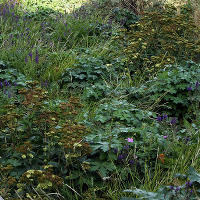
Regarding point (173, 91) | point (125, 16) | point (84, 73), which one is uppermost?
point (125, 16)

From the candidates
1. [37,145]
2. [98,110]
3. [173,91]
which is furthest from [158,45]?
[37,145]

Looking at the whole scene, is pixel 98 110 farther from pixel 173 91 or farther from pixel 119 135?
pixel 173 91

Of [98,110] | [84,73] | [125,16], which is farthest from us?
[125,16]

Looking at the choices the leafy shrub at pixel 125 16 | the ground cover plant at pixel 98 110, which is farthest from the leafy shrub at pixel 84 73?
the leafy shrub at pixel 125 16

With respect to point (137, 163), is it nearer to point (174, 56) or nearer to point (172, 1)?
point (174, 56)

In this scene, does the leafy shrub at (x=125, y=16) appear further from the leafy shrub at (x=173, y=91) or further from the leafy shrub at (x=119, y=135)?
the leafy shrub at (x=119, y=135)

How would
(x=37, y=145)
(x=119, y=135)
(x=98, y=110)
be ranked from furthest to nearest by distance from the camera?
(x=98, y=110), (x=119, y=135), (x=37, y=145)

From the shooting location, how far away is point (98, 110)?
3543mm

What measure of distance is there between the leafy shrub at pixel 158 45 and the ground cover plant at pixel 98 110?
2 centimetres

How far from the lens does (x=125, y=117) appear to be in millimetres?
3361

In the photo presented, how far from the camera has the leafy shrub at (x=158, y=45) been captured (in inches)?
204

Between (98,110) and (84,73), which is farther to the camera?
(84,73)

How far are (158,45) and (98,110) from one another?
2.54 meters

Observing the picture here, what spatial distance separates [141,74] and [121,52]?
85cm
